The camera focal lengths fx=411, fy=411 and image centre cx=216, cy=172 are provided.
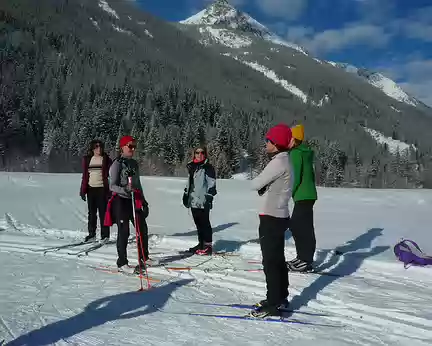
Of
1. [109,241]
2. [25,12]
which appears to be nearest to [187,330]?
[109,241]

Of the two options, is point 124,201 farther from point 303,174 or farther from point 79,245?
point 303,174

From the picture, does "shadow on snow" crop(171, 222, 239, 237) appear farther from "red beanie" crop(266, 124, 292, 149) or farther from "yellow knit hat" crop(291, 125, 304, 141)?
"red beanie" crop(266, 124, 292, 149)

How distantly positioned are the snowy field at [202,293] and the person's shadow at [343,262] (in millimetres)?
19

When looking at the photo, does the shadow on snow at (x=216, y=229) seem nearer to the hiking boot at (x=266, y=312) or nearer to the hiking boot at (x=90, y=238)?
the hiking boot at (x=90, y=238)

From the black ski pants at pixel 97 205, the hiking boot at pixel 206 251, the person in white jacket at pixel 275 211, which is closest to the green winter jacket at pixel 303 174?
the person in white jacket at pixel 275 211

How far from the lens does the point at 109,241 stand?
829 centimetres

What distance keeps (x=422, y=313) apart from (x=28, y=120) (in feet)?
286

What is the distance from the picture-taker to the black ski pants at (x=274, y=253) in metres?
4.24

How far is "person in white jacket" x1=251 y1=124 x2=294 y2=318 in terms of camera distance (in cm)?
423

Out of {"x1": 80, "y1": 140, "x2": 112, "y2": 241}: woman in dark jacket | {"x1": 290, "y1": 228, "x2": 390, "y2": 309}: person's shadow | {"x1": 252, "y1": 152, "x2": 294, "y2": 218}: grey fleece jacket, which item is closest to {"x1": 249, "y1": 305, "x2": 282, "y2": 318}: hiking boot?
{"x1": 290, "y1": 228, "x2": 390, "y2": 309}: person's shadow

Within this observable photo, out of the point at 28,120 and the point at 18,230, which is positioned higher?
the point at 28,120

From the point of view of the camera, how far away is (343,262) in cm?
682

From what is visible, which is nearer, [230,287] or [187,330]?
[187,330]

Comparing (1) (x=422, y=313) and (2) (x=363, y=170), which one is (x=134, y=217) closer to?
(1) (x=422, y=313)
